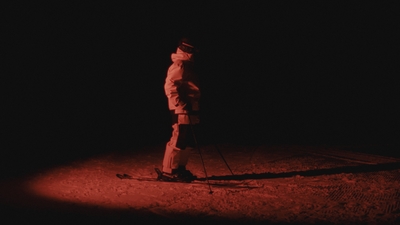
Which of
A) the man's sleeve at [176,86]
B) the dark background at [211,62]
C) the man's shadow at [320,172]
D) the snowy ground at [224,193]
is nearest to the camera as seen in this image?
the snowy ground at [224,193]

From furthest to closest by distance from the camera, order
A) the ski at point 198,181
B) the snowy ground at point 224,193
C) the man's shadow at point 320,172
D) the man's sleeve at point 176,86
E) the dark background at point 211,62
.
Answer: the dark background at point 211,62, the man's shadow at point 320,172, the man's sleeve at point 176,86, the ski at point 198,181, the snowy ground at point 224,193

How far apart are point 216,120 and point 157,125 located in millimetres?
2253

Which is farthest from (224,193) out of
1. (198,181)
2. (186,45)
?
(186,45)

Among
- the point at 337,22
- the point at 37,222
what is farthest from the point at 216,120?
the point at 37,222

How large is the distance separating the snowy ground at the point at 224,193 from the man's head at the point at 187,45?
2.13 meters

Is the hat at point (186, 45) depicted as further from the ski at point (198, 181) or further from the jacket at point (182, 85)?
the ski at point (198, 181)

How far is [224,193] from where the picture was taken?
20.8ft

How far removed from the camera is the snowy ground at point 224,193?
521 centimetres

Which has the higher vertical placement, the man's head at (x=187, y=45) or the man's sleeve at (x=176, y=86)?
the man's head at (x=187, y=45)

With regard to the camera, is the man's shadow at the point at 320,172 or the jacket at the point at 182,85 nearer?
the jacket at the point at 182,85

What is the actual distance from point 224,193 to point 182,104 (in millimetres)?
1592

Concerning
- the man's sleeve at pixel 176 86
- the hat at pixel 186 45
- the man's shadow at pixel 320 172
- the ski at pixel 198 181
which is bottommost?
the ski at pixel 198 181

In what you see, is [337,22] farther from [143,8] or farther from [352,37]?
[143,8]

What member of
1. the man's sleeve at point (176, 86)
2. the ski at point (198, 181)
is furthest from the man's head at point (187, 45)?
the ski at point (198, 181)
